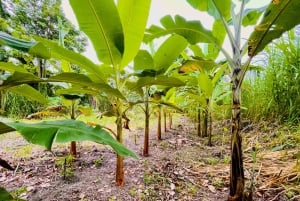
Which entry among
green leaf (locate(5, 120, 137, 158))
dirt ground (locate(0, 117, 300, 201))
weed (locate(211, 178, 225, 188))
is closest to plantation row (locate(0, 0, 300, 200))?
green leaf (locate(5, 120, 137, 158))

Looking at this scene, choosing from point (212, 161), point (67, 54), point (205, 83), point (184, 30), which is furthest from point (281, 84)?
point (67, 54)

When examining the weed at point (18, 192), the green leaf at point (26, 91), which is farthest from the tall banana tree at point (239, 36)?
the weed at point (18, 192)

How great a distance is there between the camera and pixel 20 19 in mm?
8078

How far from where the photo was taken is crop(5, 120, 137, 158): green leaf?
0.60m

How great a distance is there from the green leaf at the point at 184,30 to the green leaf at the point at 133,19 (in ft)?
0.89

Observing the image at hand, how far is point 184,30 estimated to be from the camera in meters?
1.47

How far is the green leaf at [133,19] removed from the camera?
1217 mm

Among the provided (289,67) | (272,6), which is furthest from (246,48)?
(289,67)

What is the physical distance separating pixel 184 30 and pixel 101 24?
0.52 metres

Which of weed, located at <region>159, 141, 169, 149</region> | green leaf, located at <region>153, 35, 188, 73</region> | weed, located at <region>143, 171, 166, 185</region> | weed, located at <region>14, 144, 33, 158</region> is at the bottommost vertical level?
weed, located at <region>143, 171, 166, 185</region>

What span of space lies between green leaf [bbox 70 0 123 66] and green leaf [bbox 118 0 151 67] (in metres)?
0.08

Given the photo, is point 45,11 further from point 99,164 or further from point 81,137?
point 81,137

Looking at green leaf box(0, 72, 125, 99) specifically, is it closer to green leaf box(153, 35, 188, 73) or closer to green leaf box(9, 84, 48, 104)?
green leaf box(9, 84, 48, 104)

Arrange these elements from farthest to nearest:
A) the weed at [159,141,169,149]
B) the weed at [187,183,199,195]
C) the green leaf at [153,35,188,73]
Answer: the weed at [159,141,169,149] → the green leaf at [153,35,188,73] → the weed at [187,183,199,195]
